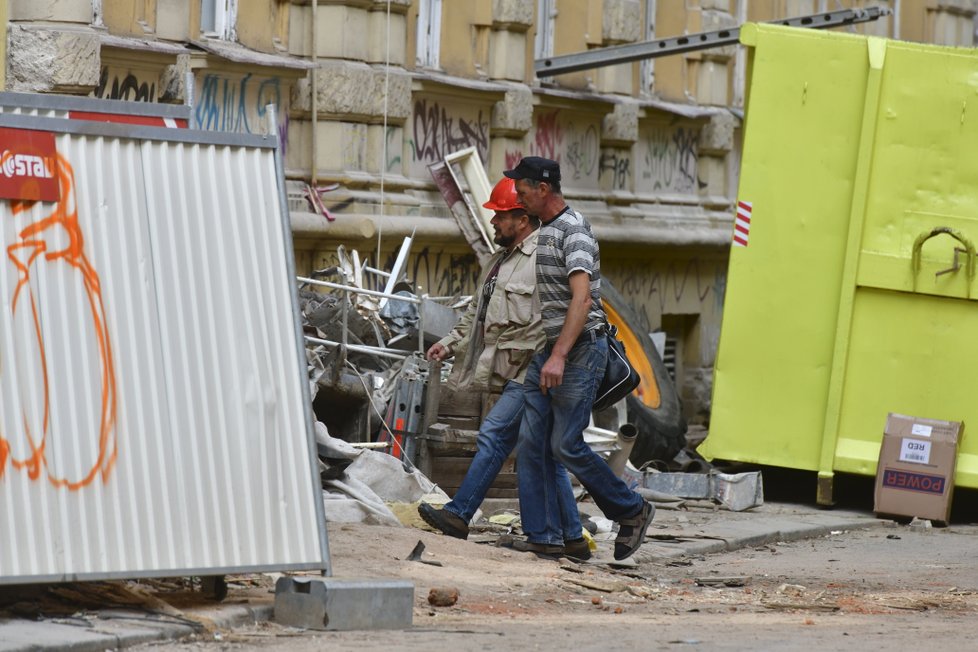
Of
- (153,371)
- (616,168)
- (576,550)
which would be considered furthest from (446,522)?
(616,168)

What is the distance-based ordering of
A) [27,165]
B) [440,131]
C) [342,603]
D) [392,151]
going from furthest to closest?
1. [440,131]
2. [392,151]
3. [342,603]
4. [27,165]

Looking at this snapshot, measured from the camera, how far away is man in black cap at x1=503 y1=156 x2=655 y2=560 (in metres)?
8.65

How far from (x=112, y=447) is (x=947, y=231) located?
6.91m

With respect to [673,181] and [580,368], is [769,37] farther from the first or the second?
[673,181]

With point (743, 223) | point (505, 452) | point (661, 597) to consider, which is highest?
point (743, 223)

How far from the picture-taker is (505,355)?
357 inches

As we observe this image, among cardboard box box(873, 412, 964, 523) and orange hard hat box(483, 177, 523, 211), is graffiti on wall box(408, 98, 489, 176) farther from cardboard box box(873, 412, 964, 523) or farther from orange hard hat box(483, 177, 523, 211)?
orange hard hat box(483, 177, 523, 211)

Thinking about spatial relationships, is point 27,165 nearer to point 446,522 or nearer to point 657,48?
point 446,522

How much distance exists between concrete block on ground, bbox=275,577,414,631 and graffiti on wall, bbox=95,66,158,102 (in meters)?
5.19

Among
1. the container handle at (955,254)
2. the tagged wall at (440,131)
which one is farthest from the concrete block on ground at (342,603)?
the tagged wall at (440,131)

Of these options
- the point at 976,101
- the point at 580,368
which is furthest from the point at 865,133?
the point at 580,368

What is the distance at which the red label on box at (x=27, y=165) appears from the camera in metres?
6.09

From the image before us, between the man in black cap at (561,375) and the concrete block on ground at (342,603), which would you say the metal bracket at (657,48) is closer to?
the man in black cap at (561,375)

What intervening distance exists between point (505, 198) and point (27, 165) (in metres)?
3.29
